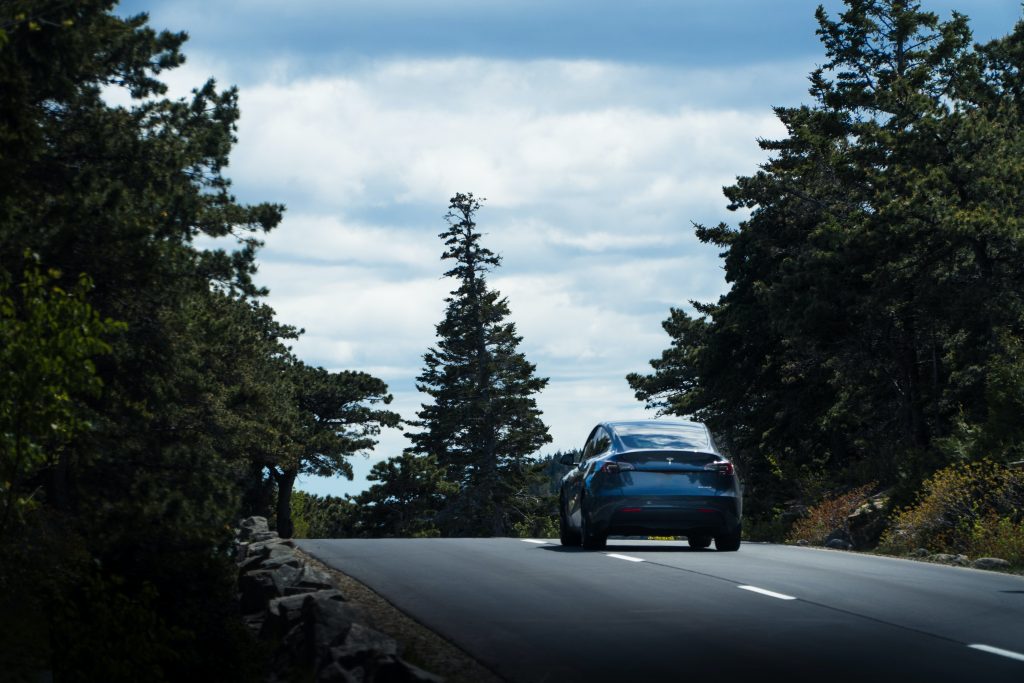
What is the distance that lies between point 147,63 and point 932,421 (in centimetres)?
2227

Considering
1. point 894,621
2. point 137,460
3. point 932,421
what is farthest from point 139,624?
point 932,421

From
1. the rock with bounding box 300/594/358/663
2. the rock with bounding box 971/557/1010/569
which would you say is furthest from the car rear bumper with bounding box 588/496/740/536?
the rock with bounding box 300/594/358/663

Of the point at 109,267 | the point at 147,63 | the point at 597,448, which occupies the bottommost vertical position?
the point at 597,448

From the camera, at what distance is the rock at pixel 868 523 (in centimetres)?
2523

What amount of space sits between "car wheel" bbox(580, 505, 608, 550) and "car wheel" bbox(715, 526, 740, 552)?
1.68 metres

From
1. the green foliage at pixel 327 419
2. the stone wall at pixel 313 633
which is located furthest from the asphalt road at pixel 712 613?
the green foliage at pixel 327 419

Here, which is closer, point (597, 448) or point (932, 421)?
point (597, 448)

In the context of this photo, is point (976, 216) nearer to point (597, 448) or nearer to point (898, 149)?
point (898, 149)

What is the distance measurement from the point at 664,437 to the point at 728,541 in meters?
1.78

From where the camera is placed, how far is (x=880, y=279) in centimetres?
3216

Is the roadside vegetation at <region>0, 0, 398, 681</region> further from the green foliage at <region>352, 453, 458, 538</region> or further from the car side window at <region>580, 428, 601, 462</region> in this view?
the green foliage at <region>352, 453, 458, 538</region>

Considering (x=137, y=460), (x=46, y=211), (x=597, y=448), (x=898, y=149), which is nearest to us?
(x=597, y=448)

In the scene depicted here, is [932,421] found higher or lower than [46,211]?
lower

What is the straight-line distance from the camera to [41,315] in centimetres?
1209
